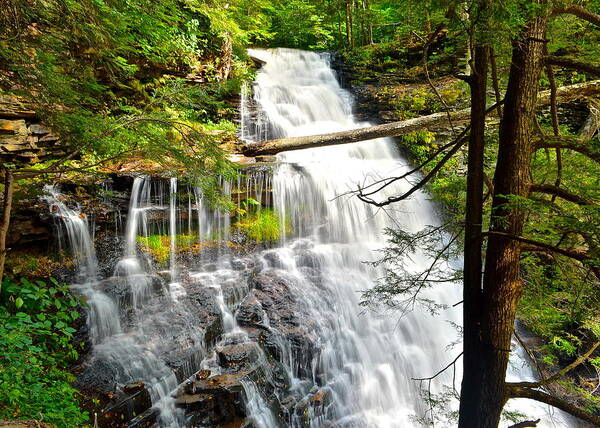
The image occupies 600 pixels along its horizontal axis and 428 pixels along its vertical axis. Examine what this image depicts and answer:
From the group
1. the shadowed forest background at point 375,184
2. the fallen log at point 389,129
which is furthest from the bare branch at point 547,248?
the fallen log at point 389,129

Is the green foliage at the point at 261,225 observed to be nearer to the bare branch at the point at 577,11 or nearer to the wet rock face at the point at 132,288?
the wet rock face at the point at 132,288

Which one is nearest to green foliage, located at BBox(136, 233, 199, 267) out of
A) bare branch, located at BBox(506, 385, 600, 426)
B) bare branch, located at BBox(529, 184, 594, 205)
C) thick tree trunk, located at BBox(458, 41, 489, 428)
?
thick tree trunk, located at BBox(458, 41, 489, 428)

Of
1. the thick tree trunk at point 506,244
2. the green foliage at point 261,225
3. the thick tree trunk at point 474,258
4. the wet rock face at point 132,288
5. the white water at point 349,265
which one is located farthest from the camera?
the green foliage at point 261,225

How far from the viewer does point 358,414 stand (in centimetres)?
574

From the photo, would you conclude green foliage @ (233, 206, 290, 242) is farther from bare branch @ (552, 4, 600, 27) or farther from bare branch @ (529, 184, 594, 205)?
bare branch @ (552, 4, 600, 27)

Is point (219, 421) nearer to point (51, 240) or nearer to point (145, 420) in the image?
point (145, 420)

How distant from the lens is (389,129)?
7.69 m

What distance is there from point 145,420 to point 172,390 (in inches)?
20.7

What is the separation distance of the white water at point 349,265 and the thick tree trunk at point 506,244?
3.80ft

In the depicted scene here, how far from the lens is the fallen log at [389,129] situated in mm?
6199

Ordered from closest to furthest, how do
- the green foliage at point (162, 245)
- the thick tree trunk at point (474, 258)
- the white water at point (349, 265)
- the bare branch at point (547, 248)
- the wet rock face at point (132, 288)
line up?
the bare branch at point (547, 248) → the thick tree trunk at point (474, 258) → the white water at point (349, 265) → the wet rock face at point (132, 288) → the green foliage at point (162, 245)

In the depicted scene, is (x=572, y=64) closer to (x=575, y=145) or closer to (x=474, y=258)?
(x=575, y=145)

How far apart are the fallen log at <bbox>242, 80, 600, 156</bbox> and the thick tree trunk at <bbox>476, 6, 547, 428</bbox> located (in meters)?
4.38

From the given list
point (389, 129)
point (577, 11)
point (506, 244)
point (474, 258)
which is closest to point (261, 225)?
point (389, 129)
